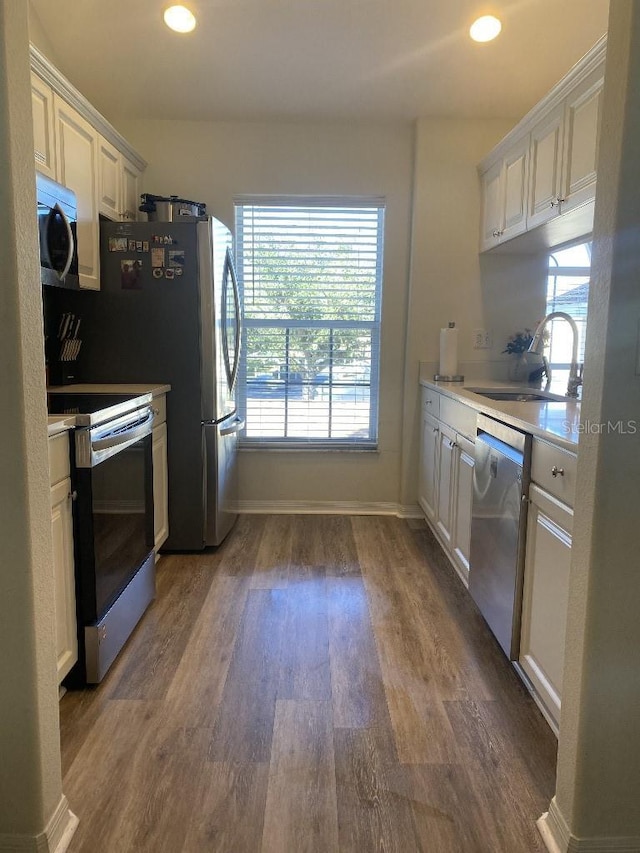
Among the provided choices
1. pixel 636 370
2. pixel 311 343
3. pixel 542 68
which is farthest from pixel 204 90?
pixel 636 370

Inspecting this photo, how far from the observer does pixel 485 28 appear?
109 inches

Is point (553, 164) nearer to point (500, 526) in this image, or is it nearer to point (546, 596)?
point (500, 526)

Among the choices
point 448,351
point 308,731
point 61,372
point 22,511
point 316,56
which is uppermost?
point 316,56

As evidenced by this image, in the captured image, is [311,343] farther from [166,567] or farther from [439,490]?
[166,567]

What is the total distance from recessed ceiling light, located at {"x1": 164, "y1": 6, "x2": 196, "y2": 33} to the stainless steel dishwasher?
7.72 ft

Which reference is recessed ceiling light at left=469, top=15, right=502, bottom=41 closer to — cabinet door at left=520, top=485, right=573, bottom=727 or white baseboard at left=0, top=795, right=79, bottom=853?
cabinet door at left=520, top=485, right=573, bottom=727

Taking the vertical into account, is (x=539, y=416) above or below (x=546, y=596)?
above

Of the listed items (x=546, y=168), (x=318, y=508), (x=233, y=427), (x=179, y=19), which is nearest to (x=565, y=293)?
(x=546, y=168)

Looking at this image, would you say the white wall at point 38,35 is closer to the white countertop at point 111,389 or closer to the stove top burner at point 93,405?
the white countertop at point 111,389

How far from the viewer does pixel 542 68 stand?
3.07 metres

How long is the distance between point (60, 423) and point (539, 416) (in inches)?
60.8

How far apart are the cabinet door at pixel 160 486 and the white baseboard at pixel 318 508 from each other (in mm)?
861

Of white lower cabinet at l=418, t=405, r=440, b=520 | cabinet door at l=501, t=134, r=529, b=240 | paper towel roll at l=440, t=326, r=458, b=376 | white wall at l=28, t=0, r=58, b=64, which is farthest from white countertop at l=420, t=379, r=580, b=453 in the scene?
white wall at l=28, t=0, r=58, b=64

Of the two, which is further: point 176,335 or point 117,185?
point 117,185
